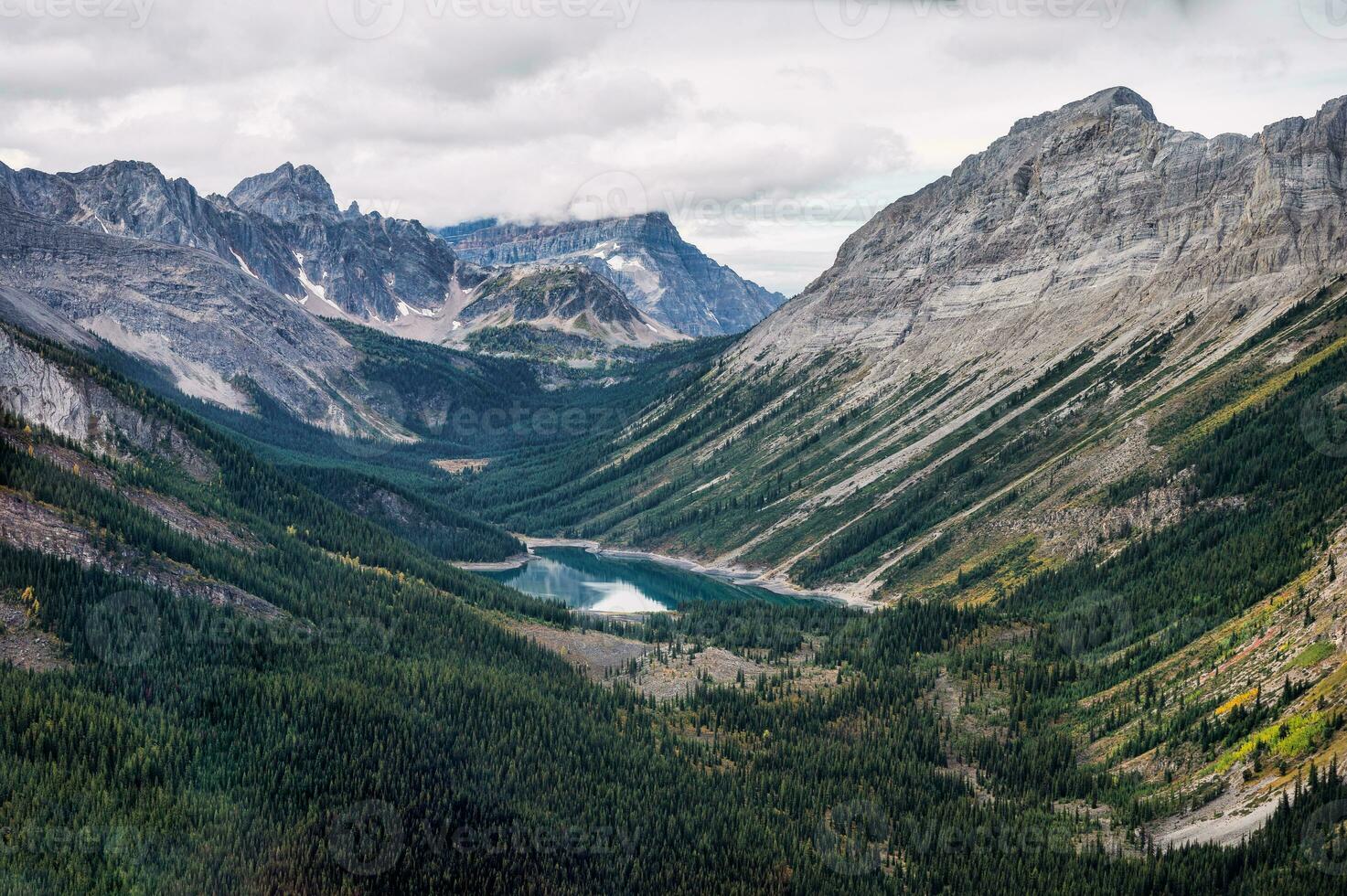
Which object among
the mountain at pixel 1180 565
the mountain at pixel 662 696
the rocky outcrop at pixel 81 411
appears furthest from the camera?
the rocky outcrop at pixel 81 411

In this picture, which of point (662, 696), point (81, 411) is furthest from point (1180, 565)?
point (81, 411)

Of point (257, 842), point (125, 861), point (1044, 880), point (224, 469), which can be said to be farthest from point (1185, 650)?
point (224, 469)

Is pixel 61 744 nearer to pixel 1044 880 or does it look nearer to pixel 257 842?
pixel 257 842

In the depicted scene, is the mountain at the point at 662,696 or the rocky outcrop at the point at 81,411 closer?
the mountain at the point at 662,696

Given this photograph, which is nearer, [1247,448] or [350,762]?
[350,762]

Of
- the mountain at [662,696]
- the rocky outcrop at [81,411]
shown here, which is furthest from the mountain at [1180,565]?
the rocky outcrop at [81,411]

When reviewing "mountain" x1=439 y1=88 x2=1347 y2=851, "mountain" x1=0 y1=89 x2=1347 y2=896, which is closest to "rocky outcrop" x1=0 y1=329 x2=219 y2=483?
"mountain" x1=0 y1=89 x2=1347 y2=896

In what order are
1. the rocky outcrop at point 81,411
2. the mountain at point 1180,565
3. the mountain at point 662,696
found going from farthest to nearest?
the rocky outcrop at point 81,411 → the mountain at point 1180,565 → the mountain at point 662,696

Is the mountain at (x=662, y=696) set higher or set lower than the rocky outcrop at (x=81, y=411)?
lower

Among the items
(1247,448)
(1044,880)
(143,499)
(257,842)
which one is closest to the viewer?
(257,842)

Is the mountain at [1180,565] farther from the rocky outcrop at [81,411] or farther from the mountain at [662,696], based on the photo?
the rocky outcrop at [81,411]

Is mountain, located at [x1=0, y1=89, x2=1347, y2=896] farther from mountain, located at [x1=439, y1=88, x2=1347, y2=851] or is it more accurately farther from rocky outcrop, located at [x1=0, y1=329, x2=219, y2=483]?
mountain, located at [x1=439, y1=88, x2=1347, y2=851]
